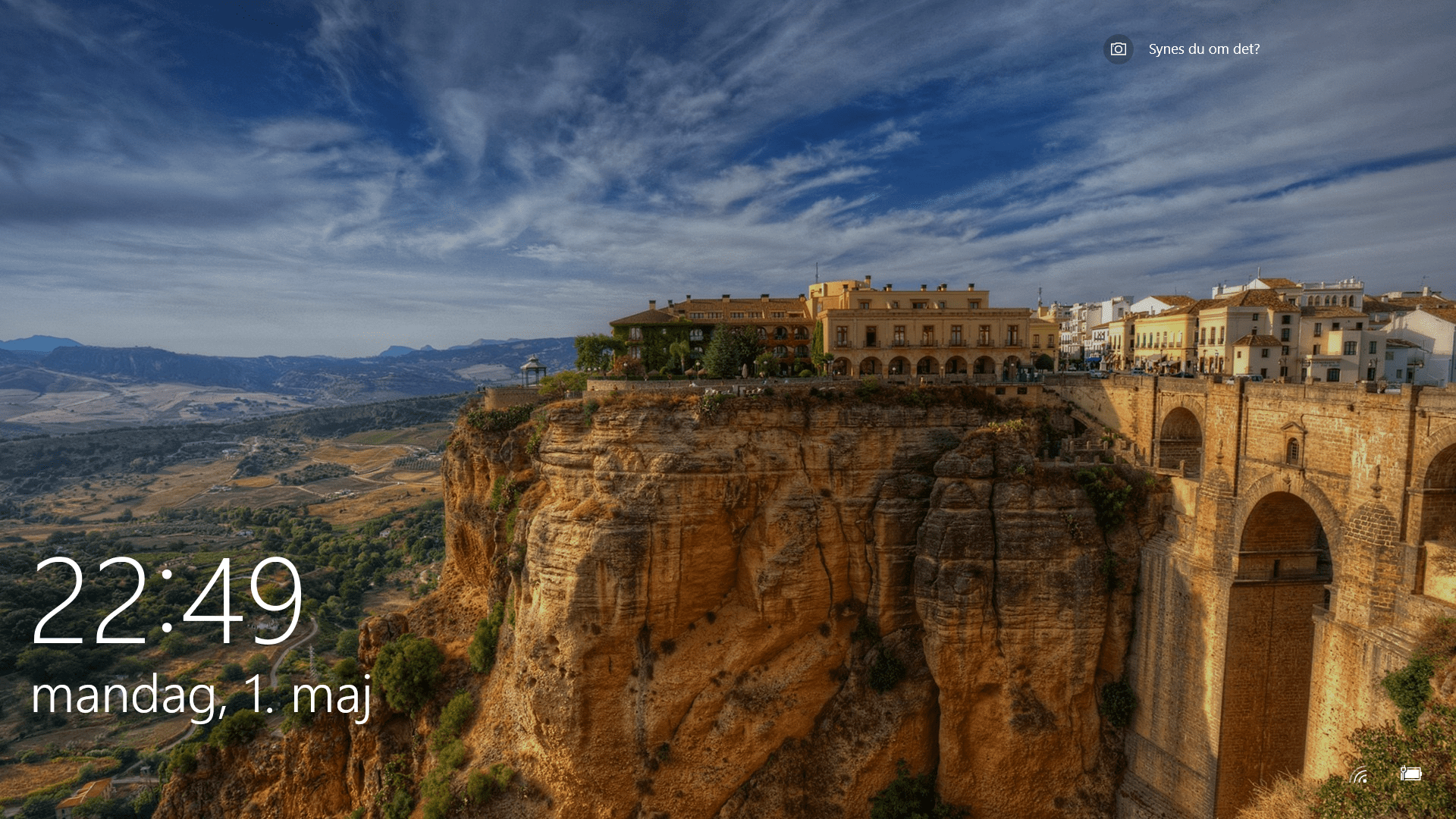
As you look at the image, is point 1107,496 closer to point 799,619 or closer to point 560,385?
point 799,619

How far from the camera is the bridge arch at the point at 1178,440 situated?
31.6 m

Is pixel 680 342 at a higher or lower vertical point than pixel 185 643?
higher

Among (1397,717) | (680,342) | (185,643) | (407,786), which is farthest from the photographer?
(185,643)

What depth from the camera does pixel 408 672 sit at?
1320 inches

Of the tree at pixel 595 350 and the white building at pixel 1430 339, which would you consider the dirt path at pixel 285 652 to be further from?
the white building at pixel 1430 339

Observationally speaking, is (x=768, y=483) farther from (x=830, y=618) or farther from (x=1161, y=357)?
(x=1161, y=357)

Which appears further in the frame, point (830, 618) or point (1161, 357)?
point (1161, 357)

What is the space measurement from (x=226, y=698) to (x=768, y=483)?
63.4 metres

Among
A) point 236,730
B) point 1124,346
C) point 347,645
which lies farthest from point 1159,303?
point 347,645

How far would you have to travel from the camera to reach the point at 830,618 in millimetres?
30844

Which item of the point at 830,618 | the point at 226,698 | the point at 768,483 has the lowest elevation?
the point at 226,698

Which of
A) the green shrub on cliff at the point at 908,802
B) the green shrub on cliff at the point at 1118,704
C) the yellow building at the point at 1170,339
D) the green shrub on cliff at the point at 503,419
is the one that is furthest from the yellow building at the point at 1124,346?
the green shrub on cliff at the point at 503,419

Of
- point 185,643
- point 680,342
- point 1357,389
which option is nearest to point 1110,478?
point 1357,389

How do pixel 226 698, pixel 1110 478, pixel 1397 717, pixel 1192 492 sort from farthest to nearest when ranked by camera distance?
pixel 226 698 < pixel 1110 478 < pixel 1192 492 < pixel 1397 717
